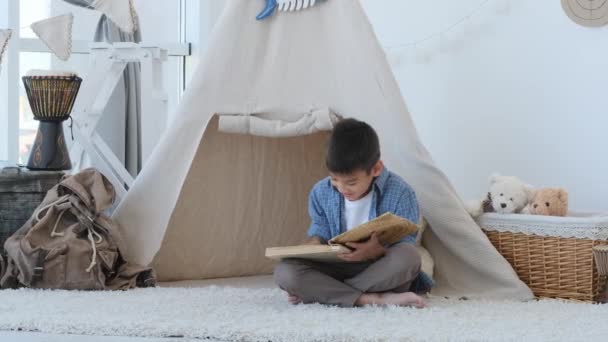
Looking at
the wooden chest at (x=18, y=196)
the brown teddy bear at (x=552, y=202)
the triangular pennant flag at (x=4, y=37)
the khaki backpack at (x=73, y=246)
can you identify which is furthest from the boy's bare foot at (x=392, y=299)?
the triangular pennant flag at (x=4, y=37)

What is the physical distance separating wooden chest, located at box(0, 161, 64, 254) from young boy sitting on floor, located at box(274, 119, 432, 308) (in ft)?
3.06

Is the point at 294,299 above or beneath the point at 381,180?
beneath

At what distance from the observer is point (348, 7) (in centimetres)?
275

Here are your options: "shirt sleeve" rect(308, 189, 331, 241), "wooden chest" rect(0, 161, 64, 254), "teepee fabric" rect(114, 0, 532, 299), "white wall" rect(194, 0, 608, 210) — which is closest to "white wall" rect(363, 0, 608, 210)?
"white wall" rect(194, 0, 608, 210)

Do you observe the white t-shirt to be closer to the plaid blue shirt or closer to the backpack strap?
the plaid blue shirt

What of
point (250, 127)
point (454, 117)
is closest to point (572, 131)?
point (454, 117)

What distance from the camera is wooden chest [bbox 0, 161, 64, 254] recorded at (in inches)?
113

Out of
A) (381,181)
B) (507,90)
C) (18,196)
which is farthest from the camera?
(507,90)

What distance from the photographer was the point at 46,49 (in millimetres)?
3627

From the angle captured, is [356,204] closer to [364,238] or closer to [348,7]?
[364,238]

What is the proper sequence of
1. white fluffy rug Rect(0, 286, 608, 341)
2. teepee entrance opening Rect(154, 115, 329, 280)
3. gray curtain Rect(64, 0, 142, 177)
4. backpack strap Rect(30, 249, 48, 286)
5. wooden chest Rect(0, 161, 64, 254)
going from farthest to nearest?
gray curtain Rect(64, 0, 142, 177), teepee entrance opening Rect(154, 115, 329, 280), wooden chest Rect(0, 161, 64, 254), backpack strap Rect(30, 249, 48, 286), white fluffy rug Rect(0, 286, 608, 341)

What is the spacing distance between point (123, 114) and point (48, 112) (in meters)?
0.87

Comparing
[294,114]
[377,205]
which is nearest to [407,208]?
[377,205]

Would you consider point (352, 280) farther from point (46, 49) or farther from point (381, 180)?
point (46, 49)
